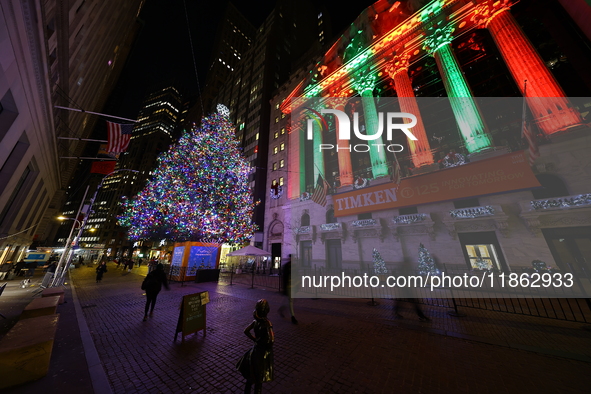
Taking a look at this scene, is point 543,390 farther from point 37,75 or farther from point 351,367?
point 37,75

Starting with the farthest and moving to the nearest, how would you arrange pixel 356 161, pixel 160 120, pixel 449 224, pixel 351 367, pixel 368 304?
pixel 160 120 → pixel 356 161 → pixel 449 224 → pixel 368 304 → pixel 351 367

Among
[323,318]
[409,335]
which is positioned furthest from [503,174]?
[323,318]

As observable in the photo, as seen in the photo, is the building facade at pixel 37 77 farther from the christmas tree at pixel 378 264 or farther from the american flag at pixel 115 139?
the christmas tree at pixel 378 264

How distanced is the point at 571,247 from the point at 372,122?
1559 centimetres

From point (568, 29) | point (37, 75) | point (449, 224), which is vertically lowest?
point (449, 224)

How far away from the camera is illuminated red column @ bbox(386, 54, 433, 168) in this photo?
15641mm

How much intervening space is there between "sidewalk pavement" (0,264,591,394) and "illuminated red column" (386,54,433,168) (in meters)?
11.3

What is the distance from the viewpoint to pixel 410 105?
59.2 ft

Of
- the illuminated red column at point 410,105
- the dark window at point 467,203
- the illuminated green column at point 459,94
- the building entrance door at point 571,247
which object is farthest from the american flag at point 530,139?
the illuminated red column at point 410,105

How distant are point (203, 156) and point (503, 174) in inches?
916

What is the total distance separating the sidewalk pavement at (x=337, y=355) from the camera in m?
3.49

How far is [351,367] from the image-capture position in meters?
4.10

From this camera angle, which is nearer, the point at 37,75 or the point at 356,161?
the point at 37,75

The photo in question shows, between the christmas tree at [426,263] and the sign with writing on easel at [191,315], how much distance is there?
1292 centimetres
